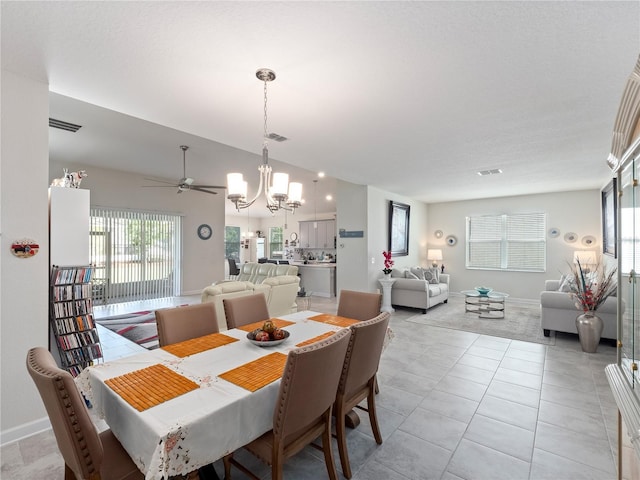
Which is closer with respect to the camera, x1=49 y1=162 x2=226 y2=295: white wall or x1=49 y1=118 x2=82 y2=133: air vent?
x1=49 y1=118 x2=82 y2=133: air vent

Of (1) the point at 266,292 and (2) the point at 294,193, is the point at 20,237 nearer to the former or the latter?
(2) the point at 294,193

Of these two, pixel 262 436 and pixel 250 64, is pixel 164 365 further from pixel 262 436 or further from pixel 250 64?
pixel 250 64

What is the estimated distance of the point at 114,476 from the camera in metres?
1.29

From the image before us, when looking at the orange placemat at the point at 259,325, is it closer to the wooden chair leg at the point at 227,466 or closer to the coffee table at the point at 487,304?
the wooden chair leg at the point at 227,466

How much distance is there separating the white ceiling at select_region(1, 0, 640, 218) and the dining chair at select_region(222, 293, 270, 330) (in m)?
1.72

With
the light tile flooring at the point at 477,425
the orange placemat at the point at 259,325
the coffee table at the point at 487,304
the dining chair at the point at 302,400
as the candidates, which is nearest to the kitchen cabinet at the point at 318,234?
the coffee table at the point at 487,304

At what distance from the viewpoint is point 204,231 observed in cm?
807

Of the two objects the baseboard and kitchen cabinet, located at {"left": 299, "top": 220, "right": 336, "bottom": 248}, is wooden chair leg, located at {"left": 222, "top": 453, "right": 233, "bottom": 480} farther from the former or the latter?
kitchen cabinet, located at {"left": 299, "top": 220, "right": 336, "bottom": 248}

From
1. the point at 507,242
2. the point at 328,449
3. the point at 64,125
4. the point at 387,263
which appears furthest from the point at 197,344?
the point at 507,242

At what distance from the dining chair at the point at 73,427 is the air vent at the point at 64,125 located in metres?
3.84

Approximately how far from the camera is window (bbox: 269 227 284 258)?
1412 centimetres

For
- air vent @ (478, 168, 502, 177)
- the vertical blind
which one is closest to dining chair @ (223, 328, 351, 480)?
air vent @ (478, 168, 502, 177)

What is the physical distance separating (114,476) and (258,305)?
165cm

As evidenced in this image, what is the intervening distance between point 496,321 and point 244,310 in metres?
4.74
